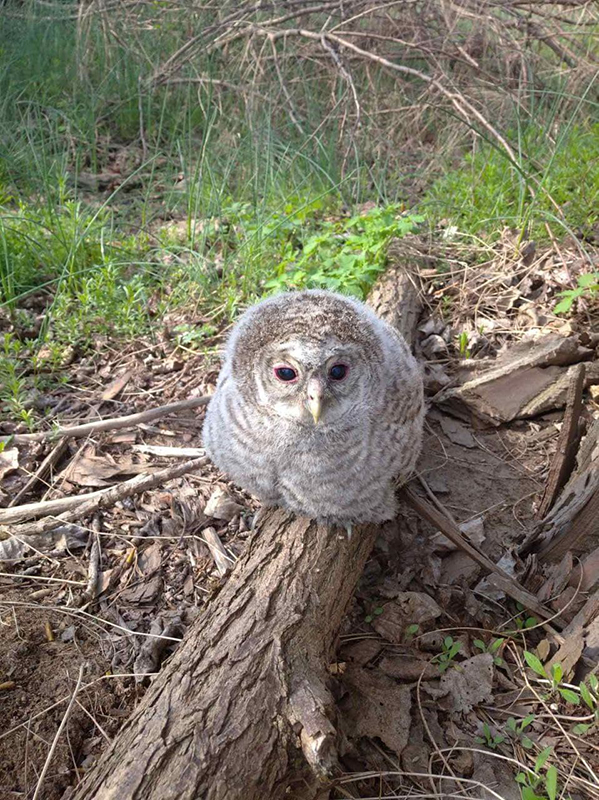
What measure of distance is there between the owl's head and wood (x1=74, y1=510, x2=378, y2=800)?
0.59 m

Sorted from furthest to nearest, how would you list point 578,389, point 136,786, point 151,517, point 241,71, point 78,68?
point 78,68 → point 241,71 → point 151,517 → point 578,389 → point 136,786

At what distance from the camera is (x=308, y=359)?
2227mm

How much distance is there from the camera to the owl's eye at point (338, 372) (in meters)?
2.32

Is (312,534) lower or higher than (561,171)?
lower

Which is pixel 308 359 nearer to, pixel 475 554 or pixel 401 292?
pixel 475 554

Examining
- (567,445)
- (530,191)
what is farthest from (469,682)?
(530,191)

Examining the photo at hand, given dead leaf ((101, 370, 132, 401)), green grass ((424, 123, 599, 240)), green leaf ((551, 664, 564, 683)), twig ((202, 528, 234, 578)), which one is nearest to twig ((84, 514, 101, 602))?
twig ((202, 528, 234, 578))

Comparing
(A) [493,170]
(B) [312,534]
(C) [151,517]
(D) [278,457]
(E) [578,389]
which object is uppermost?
(A) [493,170]

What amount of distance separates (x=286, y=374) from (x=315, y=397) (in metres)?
0.17

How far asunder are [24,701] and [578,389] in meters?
2.48

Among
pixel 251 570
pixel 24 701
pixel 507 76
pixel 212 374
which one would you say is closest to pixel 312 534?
pixel 251 570

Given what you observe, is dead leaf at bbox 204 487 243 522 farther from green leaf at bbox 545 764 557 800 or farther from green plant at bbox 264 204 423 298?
green leaf at bbox 545 764 557 800

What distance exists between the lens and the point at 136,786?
1.60 metres

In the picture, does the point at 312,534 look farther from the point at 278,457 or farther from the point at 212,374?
the point at 212,374
